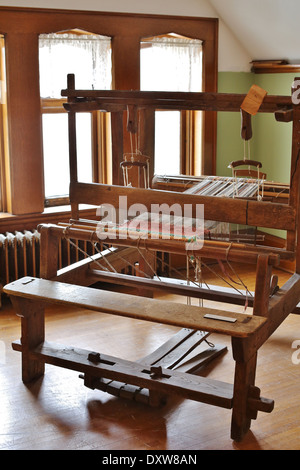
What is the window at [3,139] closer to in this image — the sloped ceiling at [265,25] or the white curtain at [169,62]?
the white curtain at [169,62]

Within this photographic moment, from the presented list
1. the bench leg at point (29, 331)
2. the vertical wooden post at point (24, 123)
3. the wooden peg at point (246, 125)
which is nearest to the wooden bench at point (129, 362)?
the bench leg at point (29, 331)

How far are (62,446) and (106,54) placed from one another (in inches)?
131

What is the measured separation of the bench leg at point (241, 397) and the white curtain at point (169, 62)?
3.17 metres

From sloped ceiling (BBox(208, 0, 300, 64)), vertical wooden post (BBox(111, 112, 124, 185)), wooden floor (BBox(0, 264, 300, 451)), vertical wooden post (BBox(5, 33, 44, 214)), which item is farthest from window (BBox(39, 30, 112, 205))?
wooden floor (BBox(0, 264, 300, 451))

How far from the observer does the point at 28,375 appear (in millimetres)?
3758

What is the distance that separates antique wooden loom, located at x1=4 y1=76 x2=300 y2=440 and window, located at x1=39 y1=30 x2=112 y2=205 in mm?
1293

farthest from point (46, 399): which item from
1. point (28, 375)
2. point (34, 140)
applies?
point (34, 140)

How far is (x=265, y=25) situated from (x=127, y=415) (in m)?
3.51

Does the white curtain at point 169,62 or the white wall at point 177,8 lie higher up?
the white wall at point 177,8

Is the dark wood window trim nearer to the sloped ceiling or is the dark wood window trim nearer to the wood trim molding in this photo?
the sloped ceiling

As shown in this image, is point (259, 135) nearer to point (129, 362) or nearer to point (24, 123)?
point (24, 123)

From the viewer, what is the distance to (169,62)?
5617 mm

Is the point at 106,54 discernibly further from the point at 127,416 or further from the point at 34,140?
the point at 127,416

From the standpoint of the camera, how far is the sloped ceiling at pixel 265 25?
16.5 feet
